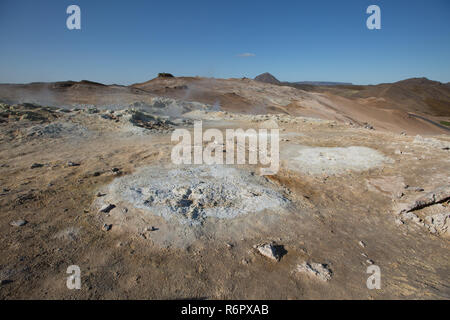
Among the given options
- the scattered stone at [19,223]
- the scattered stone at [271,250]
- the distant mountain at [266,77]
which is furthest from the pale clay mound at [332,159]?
the distant mountain at [266,77]

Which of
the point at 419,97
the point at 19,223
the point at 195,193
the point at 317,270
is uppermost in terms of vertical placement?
the point at 419,97

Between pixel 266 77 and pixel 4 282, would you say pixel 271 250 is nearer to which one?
pixel 4 282

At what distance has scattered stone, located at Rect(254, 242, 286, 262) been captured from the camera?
2647 mm

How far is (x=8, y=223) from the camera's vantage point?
9.34ft

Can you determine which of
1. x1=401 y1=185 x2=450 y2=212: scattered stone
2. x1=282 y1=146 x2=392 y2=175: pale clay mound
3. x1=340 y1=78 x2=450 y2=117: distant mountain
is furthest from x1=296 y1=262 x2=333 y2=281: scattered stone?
x1=340 y1=78 x2=450 y2=117: distant mountain

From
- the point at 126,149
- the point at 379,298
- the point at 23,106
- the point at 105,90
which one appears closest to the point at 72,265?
the point at 379,298

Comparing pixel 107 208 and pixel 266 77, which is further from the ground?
pixel 266 77

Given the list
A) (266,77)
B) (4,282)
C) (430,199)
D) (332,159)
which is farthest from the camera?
(266,77)

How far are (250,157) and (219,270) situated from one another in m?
3.44

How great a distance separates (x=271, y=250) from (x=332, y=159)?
3.69 metres

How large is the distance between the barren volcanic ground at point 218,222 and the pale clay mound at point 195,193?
2 centimetres

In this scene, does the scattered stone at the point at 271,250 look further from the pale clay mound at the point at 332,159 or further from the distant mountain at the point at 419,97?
the distant mountain at the point at 419,97

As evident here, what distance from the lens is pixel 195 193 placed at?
3.66 m

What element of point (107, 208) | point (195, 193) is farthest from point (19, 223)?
point (195, 193)
